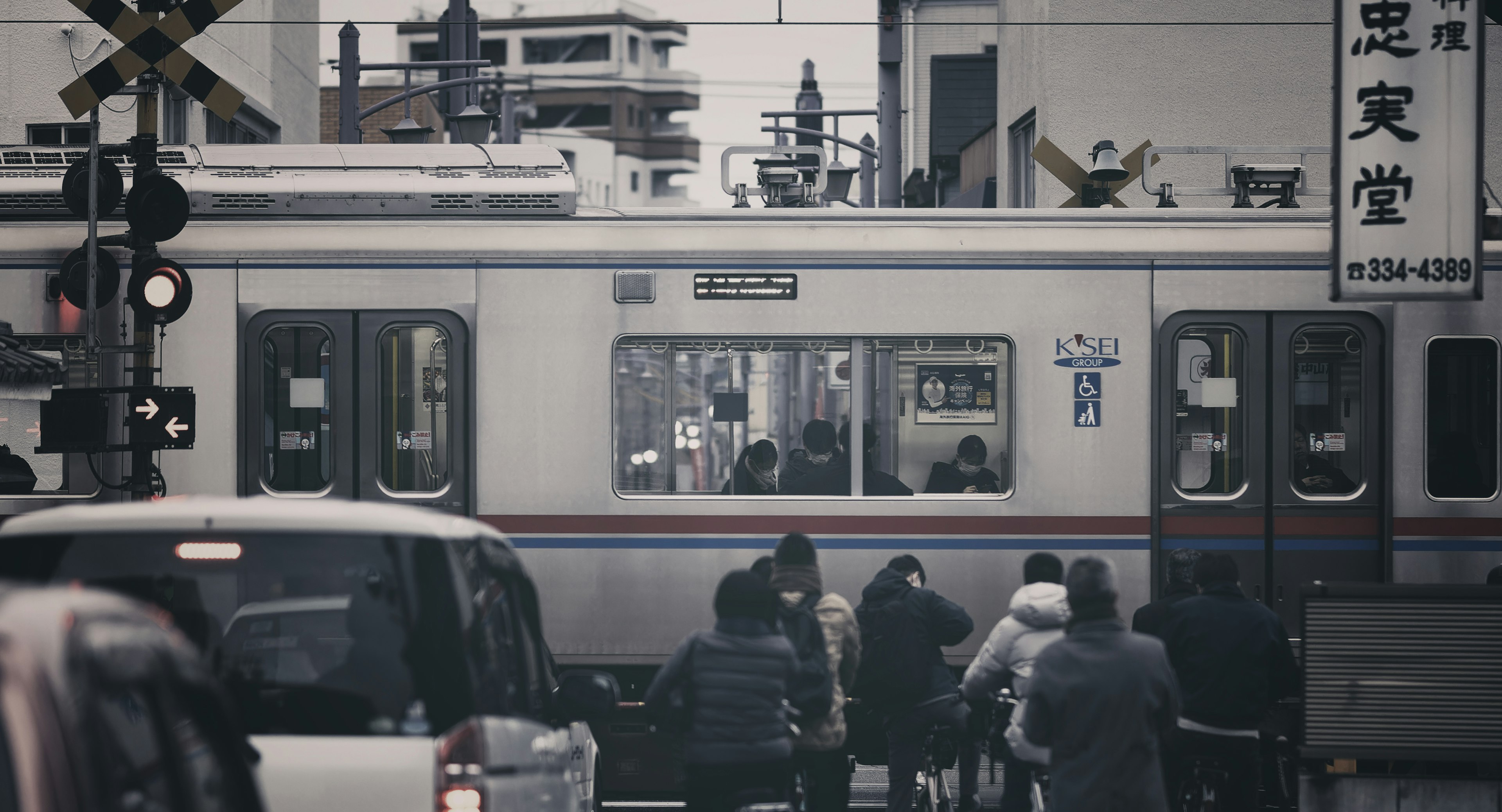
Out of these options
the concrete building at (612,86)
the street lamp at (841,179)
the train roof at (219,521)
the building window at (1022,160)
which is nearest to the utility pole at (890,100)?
the street lamp at (841,179)

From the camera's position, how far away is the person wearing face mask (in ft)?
28.0

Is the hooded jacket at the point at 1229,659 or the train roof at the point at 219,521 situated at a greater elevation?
the train roof at the point at 219,521

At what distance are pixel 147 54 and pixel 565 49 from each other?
275ft

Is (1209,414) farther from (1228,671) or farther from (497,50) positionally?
(497,50)

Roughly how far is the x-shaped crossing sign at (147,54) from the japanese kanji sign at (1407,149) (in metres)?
6.38

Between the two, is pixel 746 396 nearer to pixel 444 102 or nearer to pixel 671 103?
pixel 444 102

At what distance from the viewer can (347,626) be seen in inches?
161

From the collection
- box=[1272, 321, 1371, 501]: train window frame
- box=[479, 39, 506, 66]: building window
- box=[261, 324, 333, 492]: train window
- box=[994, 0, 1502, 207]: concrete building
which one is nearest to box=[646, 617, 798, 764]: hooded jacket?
box=[261, 324, 333, 492]: train window

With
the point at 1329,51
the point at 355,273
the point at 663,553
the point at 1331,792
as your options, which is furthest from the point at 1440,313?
the point at 1329,51

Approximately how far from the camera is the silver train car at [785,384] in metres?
8.45

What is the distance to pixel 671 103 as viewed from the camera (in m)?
90.6

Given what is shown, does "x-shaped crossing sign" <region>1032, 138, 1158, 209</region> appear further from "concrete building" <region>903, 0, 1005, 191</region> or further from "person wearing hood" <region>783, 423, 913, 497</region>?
"concrete building" <region>903, 0, 1005, 191</region>

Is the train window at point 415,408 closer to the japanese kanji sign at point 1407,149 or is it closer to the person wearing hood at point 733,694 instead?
the person wearing hood at point 733,694

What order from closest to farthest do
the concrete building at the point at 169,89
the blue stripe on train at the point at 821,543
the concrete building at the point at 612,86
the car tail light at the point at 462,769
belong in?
the car tail light at the point at 462,769 < the blue stripe on train at the point at 821,543 < the concrete building at the point at 169,89 < the concrete building at the point at 612,86
